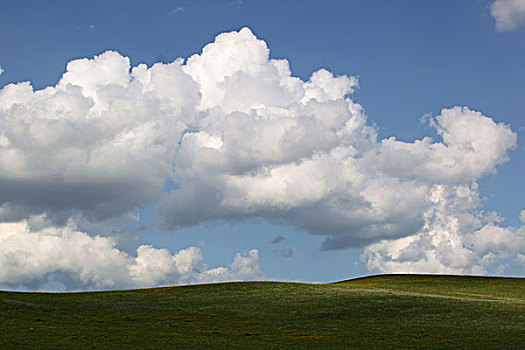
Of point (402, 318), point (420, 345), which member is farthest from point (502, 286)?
point (420, 345)

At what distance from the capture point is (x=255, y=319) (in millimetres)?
42906

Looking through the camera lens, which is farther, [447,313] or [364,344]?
[447,313]

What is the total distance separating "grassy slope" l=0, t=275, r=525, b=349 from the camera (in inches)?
1273

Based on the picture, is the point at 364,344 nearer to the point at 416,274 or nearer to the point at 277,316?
the point at 277,316

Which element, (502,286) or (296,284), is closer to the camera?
(296,284)

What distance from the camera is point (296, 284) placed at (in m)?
62.2

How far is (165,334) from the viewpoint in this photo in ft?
115

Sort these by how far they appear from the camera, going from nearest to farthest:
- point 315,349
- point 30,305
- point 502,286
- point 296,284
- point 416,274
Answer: point 315,349 → point 30,305 → point 296,284 → point 502,286 → point 416,274

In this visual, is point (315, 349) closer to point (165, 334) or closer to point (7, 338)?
point (165, 334)

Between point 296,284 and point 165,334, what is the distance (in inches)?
1140

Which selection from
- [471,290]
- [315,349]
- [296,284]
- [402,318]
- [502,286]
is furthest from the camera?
[502,286]

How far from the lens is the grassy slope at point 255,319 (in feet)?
106

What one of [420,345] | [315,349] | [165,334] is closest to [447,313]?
[420,345]

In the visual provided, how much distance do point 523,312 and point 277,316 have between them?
63.6ft
